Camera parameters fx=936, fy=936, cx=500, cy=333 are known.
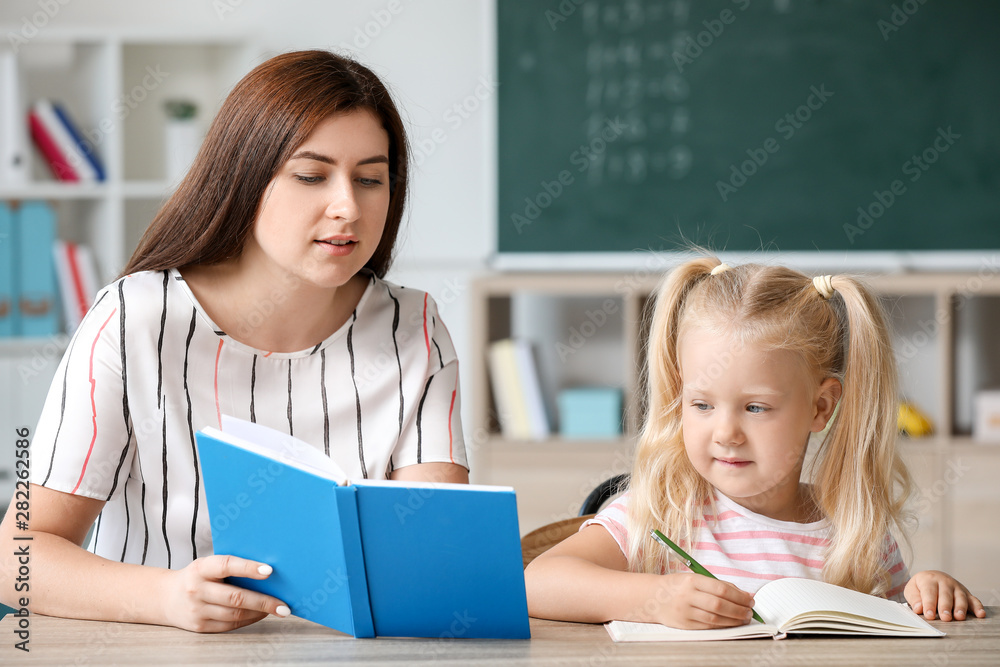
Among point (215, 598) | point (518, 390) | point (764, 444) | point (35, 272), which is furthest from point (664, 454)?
point (35, 272)

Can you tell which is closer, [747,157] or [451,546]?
[451,546]

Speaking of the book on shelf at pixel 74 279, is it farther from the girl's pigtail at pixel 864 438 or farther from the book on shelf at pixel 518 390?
the girl's pigtail at pixel 864 438

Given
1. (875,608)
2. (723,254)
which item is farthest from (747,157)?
(875,608)

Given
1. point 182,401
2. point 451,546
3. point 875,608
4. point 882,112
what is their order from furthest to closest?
1. point 882,112
2. point 182,401
3. point 875,608
4. point 451,546

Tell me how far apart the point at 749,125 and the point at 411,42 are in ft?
3.79

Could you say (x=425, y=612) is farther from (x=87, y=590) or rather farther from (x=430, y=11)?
(x=430, y=11)

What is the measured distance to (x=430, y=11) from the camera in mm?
3127

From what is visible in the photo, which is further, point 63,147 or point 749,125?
point 63,147

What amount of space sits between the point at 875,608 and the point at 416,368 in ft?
2.18

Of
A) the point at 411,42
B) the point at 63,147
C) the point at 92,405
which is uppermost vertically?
the point at 411,42

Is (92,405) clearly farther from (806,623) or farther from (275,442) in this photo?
(806,623)

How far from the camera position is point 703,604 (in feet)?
3.14

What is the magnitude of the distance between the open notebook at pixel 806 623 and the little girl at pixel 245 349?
42 centimetres

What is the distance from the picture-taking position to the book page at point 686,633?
0.94m
